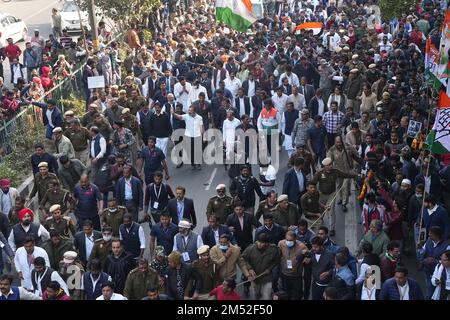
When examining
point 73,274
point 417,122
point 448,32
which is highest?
point 448,32

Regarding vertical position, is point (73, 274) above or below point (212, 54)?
below

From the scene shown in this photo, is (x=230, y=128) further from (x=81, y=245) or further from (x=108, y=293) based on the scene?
(x=108, y=293)

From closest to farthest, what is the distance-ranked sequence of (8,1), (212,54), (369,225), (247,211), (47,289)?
(47,289), (369,225), (247,211), (212,54), (8,1)

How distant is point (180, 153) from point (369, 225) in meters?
6.40

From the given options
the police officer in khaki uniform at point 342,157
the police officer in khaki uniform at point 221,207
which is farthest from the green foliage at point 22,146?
the police officer in khaki uniform at point 342,157

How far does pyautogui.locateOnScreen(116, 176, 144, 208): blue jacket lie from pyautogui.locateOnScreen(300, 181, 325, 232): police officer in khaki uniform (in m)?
2.40

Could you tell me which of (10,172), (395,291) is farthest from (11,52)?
(395,291)

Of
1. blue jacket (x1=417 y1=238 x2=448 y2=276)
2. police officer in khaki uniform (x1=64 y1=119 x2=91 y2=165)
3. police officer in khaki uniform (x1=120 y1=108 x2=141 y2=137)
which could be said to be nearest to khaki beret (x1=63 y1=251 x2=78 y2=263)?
blue jacket (x1=417 y1=238 x2=448 y2=276)

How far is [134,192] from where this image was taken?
13492 mm

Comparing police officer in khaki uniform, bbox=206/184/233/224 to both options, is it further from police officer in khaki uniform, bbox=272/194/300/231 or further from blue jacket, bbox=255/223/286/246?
blue jacket, bbox=255/223/286/246

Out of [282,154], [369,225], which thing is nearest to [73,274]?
[369,225]

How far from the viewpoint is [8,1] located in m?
45.0

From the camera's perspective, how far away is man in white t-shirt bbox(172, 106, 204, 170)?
17.3 meters

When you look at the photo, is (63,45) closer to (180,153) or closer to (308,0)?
(180,153)
